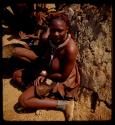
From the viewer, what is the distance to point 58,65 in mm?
5199

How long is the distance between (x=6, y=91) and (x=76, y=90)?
365 millimetres

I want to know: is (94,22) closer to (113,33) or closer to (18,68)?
(113,33)

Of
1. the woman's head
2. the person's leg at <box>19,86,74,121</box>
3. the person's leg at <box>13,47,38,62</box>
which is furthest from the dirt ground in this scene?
the woman's head

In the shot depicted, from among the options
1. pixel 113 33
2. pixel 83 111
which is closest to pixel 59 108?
pixel 83 111

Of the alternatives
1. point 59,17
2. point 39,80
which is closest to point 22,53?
point 39,80

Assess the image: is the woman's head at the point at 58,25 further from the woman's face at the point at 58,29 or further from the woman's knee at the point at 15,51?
the woman's knee at the point at 15,51

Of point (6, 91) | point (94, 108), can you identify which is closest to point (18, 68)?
point (6, 91)

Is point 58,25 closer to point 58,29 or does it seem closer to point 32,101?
point 58,29

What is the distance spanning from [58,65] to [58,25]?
209 millimetres

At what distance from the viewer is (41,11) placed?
5184 mm

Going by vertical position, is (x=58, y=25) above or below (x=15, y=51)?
above

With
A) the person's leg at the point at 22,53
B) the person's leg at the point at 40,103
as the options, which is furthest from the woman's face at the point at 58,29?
the person's leg at the point at 40,103
